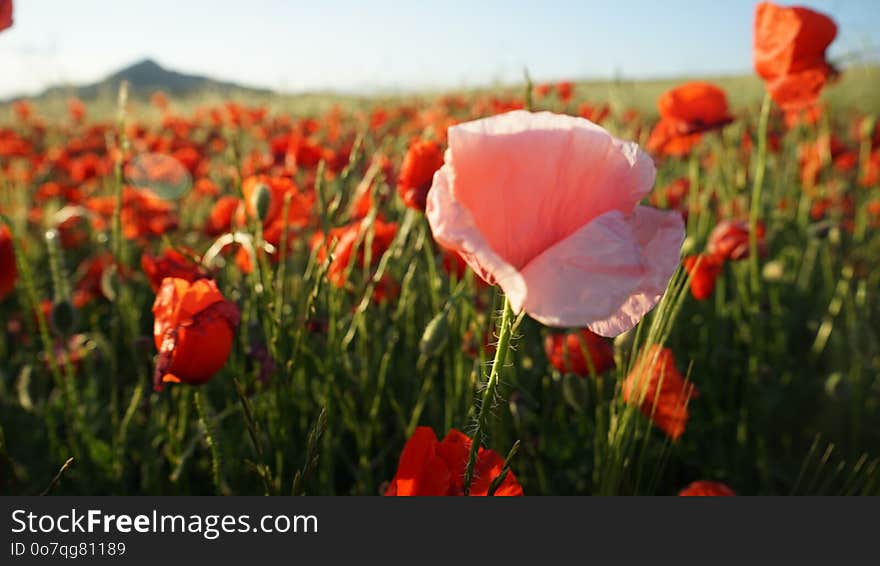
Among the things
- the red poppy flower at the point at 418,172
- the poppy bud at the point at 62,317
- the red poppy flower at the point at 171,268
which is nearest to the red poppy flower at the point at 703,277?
the red poppy flower at the point at 418,172

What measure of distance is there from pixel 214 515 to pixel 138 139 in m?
3.31

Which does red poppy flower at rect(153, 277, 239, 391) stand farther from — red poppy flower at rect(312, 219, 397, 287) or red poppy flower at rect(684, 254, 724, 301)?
red poppy flower at rect(684, 254, 724, 301)

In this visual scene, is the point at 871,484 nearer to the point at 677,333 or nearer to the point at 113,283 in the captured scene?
the point at 677,333

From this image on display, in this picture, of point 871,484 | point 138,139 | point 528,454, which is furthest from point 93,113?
point 871,484

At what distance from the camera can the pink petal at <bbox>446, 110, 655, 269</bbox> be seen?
1.49 ft

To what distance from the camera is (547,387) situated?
4.36 feet

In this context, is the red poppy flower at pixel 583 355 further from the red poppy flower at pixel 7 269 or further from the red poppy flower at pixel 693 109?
the red poppy flower at pixel 7 269

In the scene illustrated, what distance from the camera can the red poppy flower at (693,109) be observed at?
1600 mm

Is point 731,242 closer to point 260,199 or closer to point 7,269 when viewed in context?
point 260,199

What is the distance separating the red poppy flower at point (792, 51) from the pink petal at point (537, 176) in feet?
3.14

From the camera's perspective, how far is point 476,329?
1.04 meters

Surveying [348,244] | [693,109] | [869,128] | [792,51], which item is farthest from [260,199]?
[869,128]

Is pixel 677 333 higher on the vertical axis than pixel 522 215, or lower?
lower

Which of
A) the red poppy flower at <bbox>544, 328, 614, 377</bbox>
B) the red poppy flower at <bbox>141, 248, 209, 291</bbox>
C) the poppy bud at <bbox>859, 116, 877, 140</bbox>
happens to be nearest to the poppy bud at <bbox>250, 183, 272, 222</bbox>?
the red poppy flower at <bbox>141, 248, 209, 291</bbox>
